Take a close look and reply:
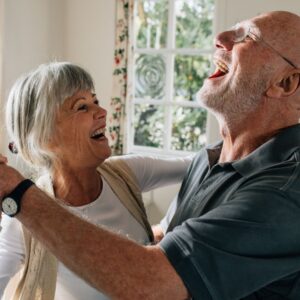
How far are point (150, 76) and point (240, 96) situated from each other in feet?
8.80

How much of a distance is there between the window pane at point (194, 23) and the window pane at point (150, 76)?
0.81ft

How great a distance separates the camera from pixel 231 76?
113 centimetres

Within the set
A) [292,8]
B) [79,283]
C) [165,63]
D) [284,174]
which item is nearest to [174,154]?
[165,63]

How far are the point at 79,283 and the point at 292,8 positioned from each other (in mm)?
2484

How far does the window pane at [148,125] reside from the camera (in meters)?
3.74

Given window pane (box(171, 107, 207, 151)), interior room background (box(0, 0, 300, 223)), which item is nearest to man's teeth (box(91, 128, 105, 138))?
interior room background (box(0, 0, 300, 223))

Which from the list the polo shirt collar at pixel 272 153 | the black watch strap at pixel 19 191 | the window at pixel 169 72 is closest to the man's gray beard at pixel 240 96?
the polo shirt collar at pixel 272 153

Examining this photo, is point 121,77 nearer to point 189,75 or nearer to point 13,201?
point 189,75

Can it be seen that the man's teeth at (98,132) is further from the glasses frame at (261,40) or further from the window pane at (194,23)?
the window pane at (194,23)

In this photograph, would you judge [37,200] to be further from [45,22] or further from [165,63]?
[45,22]

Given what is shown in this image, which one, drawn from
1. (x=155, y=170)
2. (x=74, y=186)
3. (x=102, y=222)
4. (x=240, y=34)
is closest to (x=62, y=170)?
(x=74, y=186)

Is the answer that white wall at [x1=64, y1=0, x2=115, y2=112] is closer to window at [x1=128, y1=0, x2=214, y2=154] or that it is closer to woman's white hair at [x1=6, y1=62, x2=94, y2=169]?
window at [x1=128, y1=0, x2=214, y2=154]

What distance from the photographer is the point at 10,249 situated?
117 cm

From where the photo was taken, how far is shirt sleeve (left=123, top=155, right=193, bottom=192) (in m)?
1.43
